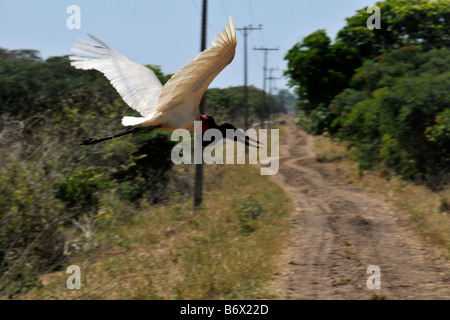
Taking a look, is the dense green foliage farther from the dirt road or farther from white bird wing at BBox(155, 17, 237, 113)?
white bird wing at BBox(155, 17, 237, 113)

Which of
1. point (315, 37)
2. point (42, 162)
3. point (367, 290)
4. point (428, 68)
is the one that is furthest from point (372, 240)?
point (315, 37)

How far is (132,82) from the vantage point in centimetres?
570

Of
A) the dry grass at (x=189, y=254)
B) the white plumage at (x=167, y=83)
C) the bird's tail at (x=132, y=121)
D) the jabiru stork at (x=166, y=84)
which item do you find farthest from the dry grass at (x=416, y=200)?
the bird's tail at (x=132, y=121)

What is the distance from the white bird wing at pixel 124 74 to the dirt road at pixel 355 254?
10.6ft

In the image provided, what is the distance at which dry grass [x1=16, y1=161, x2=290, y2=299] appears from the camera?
270 inches

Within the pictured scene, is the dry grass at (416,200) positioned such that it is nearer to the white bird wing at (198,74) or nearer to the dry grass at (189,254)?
the dry grass at (189,254)

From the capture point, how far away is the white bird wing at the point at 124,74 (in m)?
5.43

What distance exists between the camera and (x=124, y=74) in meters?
5.69

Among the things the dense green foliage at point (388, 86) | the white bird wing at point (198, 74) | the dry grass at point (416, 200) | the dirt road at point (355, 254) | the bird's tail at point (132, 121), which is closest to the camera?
the white bird wing at point (198, 74)

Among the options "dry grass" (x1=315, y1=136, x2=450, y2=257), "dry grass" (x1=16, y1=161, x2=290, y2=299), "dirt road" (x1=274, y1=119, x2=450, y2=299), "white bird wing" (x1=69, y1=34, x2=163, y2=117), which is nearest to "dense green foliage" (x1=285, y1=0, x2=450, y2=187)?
"dry grass" (x1=315, y1=136, x2=450, y2=257)

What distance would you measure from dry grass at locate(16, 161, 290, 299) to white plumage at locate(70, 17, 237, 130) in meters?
2.59

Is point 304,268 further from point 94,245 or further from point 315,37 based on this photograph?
point 315,37

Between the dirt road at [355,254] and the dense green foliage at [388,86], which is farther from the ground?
the dense green foliage at [388,86]
